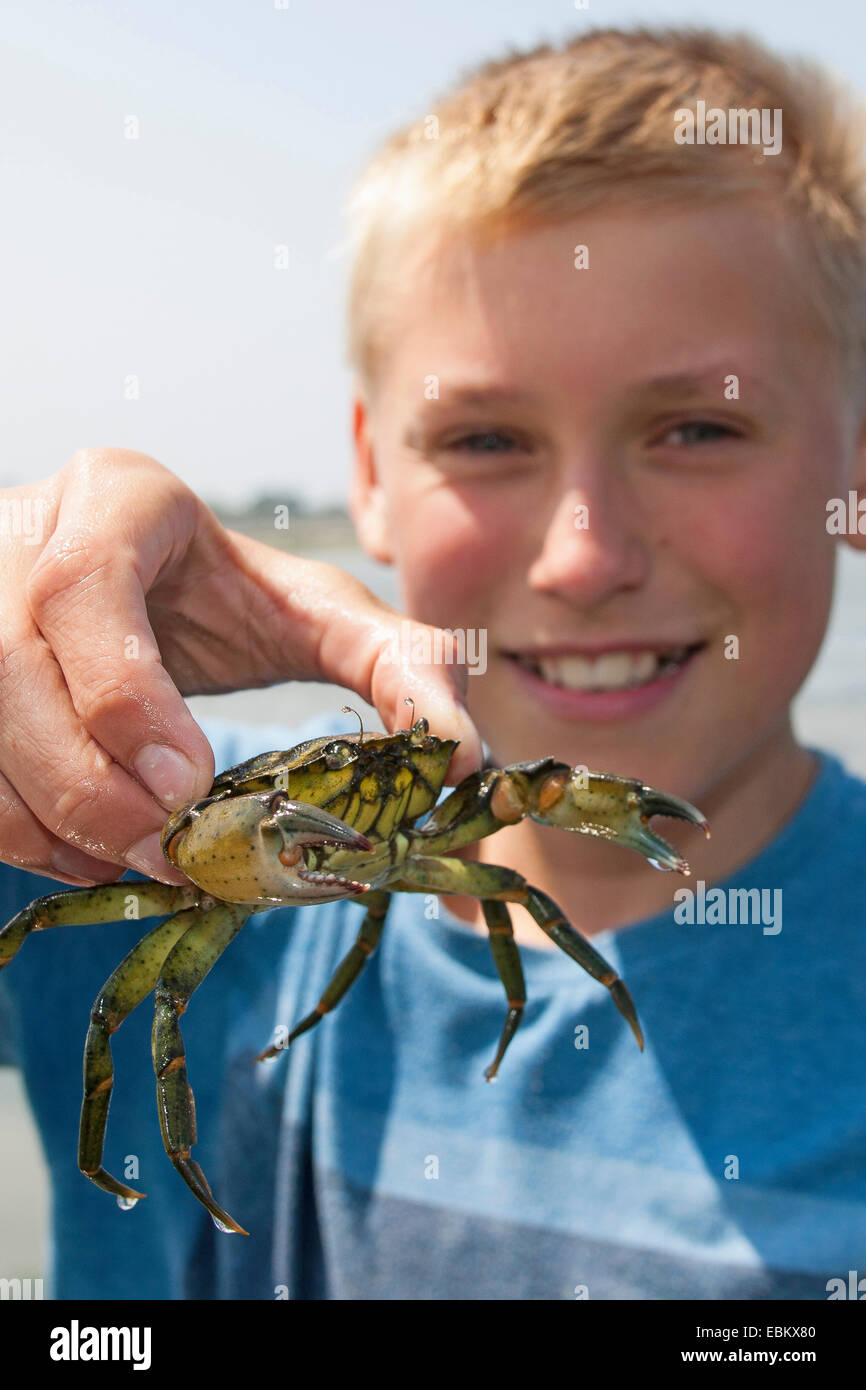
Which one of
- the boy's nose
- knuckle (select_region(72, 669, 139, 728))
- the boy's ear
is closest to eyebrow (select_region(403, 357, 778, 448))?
the boy's nose

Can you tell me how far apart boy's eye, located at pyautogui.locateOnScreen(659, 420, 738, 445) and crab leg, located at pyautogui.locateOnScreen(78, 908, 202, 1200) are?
1.36 meters

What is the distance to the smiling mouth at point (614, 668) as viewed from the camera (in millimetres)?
2266

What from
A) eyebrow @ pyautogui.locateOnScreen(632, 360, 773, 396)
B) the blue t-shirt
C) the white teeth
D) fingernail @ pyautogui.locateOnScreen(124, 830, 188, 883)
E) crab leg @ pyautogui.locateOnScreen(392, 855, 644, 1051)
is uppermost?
eyebrow @ pyautogui.locateOnScreen(632, 360, 773, 396)

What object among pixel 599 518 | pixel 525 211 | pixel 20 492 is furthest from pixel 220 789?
pixel 525 211

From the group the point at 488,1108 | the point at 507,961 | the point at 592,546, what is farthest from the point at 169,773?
the point at 488,1108

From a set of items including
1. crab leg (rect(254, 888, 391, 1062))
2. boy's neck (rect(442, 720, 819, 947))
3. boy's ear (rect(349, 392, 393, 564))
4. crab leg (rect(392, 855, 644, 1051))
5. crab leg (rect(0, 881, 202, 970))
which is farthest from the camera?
boy's ear (rect(349, 392, 393, 564))

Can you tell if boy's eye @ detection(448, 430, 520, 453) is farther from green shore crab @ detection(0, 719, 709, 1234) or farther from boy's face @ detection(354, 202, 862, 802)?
green shore crab @ detection(0, 719, 709, 1234)

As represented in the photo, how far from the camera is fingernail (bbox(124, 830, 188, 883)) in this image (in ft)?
4.01

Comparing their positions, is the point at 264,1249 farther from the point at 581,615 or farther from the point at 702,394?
the point at 702,394

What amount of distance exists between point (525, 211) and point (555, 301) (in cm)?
20

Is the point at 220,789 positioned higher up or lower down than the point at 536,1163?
higher up

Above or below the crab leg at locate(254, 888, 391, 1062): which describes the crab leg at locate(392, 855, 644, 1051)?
above

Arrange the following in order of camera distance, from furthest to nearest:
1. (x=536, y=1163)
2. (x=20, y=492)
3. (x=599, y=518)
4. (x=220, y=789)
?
(x=536, y=1163), (x=599, y=518), (x=20, y=492), (x=220, y=789)

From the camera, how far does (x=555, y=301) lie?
2102 millimetres
